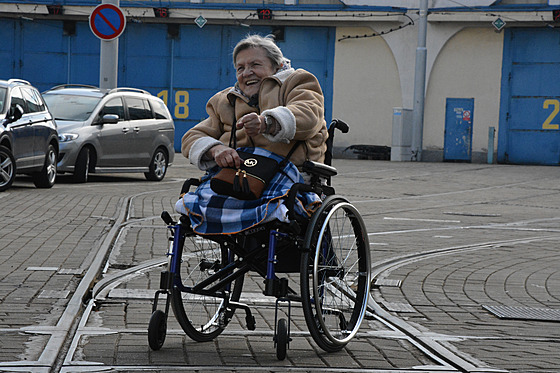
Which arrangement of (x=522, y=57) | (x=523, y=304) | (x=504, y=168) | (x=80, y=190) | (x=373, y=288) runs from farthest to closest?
(x=522, y=57)
(x=504, y=168)
(x=80, y=190)
(x=373, y=288)
(x=523, y=304)

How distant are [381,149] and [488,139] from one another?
3.37m

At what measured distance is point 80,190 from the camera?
1539 centimetres

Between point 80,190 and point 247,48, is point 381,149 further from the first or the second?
point 247,48

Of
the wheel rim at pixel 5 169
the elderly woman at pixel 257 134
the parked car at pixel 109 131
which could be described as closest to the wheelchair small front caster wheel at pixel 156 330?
the elderly woman at pixel 257 134

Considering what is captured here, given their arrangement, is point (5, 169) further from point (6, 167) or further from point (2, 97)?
point (2, 97)

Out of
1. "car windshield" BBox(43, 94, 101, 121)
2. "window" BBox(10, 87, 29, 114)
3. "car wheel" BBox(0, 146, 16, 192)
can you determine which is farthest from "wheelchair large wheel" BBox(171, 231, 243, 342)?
"car windshield" BBox(43, 94, 101, 121)

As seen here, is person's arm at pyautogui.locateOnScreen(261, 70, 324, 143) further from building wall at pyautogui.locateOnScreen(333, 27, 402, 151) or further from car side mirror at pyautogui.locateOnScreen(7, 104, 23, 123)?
building wall at pyautogui.locateOnScreen(333, 27, 402, 151)

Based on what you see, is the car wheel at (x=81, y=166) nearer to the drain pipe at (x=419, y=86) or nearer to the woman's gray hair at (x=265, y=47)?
the woman's gray hair at (x=265, y=47)

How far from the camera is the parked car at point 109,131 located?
1694cm

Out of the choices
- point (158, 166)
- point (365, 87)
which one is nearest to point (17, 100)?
point (158, 166)

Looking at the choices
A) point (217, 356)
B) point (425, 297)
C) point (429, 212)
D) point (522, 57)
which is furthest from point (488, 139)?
point (217, 356)

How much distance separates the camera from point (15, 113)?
1440cm

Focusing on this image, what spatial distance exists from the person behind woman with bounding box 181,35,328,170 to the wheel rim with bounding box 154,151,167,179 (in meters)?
14.0

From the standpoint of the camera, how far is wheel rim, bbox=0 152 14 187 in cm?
1419
